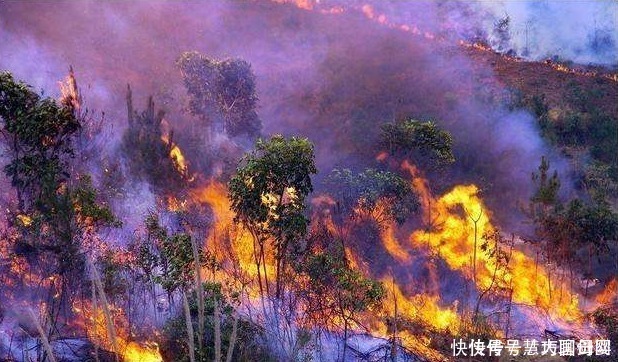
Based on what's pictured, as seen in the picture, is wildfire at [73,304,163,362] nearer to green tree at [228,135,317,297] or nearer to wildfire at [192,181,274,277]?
green tree at [228,135,317,297]

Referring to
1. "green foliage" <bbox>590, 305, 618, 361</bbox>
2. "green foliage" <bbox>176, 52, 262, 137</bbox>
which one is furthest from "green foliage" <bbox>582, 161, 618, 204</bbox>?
"green foliage" <bbox>176, 52, 262, 137</bbox>

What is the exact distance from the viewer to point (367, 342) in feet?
49.5

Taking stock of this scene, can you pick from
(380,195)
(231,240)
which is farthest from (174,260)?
(380,195)

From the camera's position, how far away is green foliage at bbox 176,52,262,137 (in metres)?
25.5

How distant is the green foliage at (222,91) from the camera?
83.8 feet

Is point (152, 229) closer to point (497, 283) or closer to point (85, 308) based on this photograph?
point (85, 308)

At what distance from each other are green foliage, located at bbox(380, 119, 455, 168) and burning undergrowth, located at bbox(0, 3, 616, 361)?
0.10m

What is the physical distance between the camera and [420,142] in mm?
22500

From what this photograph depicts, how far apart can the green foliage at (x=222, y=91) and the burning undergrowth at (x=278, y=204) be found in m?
0.11

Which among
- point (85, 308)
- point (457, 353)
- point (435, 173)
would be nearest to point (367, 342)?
point (457, 353)

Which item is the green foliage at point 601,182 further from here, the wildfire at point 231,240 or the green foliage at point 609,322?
the wildfire at point 231,240

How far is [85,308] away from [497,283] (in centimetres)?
1422

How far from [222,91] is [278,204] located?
1242 centimetres

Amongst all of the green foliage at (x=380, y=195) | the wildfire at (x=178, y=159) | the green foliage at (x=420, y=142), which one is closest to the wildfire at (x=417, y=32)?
the green foliage at (x=420, y=142)
